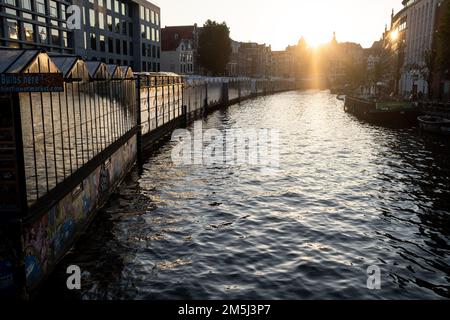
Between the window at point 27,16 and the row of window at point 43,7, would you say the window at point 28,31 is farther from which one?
the row of window at point 43,7

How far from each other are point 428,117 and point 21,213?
4618cm

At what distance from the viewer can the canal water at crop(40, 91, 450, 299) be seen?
1273 centimetres

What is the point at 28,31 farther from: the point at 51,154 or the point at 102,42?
the point at 51,154

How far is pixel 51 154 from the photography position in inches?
527

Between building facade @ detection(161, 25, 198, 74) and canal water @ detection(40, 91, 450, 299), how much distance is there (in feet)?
287

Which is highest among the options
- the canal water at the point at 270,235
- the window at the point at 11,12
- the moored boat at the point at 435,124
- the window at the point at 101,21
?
the window at the point at 101,21

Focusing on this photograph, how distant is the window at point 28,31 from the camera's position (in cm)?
5501

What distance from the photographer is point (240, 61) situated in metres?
175

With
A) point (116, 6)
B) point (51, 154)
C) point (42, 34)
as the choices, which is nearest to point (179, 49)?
point (116, 6)

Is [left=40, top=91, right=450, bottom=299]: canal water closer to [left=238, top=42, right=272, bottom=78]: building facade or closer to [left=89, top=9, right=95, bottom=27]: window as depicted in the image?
[left=89, top=9, right=95, bottom=27]: window

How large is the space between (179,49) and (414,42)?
57340 mm

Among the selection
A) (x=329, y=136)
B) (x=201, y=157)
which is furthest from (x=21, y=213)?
(x=329, y=136)

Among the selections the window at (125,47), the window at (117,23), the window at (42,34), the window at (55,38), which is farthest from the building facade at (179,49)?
the window at (42,34)

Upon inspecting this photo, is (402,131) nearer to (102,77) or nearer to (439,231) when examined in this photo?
(439,231)
